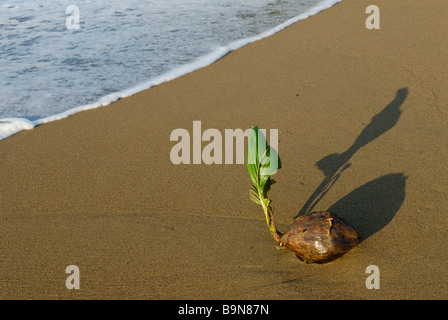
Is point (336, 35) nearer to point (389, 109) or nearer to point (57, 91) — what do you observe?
point (389, 109)

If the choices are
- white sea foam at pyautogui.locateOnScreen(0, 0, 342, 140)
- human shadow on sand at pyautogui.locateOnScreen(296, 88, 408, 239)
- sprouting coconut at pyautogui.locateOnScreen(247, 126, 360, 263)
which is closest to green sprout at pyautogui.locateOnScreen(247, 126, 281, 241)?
sprouting coconut at pyautogui.locateOnScreen(247, 126, 360, 263)

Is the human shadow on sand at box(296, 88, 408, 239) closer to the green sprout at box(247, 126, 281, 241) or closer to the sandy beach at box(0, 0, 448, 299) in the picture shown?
the sandy beach at box(0, 0, 448, 299)

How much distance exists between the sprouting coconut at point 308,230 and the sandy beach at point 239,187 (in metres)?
0.12

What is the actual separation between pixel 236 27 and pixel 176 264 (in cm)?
480

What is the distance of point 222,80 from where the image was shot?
4.88 m

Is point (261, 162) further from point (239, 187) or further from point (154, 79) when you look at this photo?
point (154, 79)

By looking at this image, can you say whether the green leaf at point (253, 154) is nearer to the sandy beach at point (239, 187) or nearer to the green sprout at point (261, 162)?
the green sprout at point (261, 162)

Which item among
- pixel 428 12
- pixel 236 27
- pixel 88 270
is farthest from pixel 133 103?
pixel 428 12

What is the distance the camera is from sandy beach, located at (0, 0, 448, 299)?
8.07 ft

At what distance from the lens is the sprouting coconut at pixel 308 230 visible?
2.35 meters

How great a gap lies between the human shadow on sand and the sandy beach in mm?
12

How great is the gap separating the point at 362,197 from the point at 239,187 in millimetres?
820

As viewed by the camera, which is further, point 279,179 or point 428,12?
point 428,12

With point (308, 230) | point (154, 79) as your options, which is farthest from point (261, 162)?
point (154, 79)
